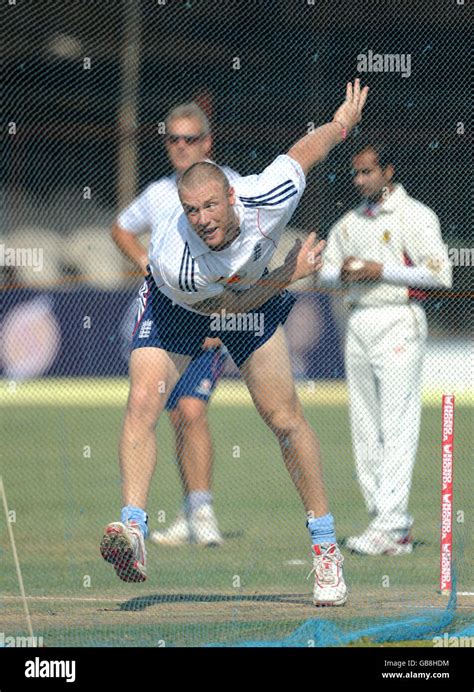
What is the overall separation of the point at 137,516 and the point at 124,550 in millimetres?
300

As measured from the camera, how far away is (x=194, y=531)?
9438mm

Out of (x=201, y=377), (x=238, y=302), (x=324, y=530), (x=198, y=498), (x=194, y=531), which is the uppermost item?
(x=201, y=377)

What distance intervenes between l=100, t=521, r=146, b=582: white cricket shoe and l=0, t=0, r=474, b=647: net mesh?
241 mm

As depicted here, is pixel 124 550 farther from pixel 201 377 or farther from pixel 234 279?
pixel 201 377

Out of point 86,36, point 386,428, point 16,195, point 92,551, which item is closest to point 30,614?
point 92,551

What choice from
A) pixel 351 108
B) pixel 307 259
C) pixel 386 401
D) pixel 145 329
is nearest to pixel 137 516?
pixel 145 329

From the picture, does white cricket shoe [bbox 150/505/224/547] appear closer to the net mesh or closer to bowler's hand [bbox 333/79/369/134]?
the net mesh

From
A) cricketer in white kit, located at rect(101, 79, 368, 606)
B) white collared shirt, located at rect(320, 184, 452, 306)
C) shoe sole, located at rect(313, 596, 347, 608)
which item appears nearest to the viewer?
cricketer in white kit, located at rect(101, 79, 368, 606)

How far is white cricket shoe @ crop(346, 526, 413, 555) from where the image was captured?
895 centimetres

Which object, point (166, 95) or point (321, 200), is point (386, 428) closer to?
point (321, 200)

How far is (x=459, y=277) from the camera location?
846 cm

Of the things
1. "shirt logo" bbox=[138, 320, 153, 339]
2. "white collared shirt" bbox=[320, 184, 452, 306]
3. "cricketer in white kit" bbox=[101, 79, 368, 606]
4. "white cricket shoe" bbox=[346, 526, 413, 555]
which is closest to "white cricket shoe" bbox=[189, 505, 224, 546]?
"white cricket shoe" bbox=[346, 526, 413, 555]

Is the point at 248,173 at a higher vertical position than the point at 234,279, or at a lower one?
higher
